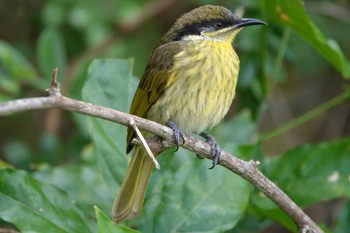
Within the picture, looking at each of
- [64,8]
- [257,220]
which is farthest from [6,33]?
[257,220]

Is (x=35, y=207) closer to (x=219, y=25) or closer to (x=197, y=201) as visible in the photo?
(x=197, y=201)

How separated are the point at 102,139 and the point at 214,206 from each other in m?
0.58

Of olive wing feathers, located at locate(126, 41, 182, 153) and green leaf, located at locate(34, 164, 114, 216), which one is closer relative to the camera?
olive wing feathers, located at locate(126, 41, 182, 153)

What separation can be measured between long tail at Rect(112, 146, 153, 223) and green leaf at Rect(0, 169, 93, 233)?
0.65 feet

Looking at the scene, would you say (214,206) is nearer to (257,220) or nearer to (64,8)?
(257,220)

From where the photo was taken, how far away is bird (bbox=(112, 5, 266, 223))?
10.5 feet

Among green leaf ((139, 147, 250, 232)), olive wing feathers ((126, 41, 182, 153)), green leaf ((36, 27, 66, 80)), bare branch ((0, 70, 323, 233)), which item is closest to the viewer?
bare branch ((0, 70, 323, 233))

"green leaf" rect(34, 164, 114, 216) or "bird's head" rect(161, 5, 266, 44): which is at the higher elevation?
"bird's head" rect(161, 5, 266, 44)

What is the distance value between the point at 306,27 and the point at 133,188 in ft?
3.80

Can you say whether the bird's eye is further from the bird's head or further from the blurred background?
the blurred background

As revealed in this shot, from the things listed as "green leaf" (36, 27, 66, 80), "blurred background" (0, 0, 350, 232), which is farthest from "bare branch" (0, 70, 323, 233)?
"green leaf" (36, 27, 66, 80)

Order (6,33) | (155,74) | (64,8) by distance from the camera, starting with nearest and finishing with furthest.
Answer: (155,74) → (64,8) → (6,33)

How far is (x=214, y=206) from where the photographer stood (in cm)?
305

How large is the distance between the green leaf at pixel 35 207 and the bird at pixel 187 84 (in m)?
0.29
